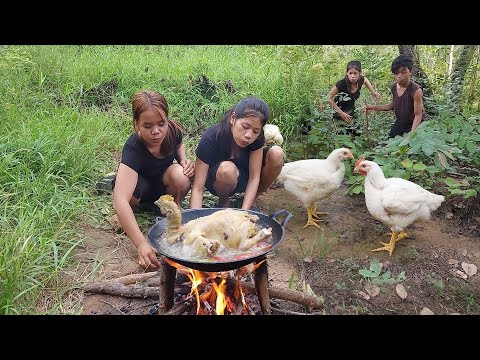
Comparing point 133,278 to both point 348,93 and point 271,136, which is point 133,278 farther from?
point 348,93

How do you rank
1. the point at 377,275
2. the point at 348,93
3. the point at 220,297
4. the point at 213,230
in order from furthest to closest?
the point at 348,93 < the point at 377,275 < the point at 220,297 < the point at 213,230

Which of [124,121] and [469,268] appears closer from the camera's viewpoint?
[469,268]

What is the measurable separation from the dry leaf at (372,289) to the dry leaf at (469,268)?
90 centimetres

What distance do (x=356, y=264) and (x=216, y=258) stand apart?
176cm

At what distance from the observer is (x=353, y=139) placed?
18.1ft

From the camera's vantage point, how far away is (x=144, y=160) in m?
3.46

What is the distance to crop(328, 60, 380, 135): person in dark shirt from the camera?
542 centimetres

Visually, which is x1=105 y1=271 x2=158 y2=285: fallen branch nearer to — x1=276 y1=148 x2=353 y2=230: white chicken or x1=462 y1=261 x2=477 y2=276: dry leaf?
x1=276 y1=148 x2=353 y2=230: white chicken

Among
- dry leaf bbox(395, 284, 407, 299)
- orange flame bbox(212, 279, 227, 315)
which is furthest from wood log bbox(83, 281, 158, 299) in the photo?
dry leaf bbox(395, 284, 407, 299)

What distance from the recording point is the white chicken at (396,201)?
12.1ft

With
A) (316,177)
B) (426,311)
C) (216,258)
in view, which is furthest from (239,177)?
(426,311)

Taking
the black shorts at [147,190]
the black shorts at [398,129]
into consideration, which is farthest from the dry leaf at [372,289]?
the black shorts at [398,129]

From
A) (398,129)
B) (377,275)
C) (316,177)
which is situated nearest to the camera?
(377,275)

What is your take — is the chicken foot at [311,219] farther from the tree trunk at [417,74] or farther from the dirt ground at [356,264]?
the tree trunk at [417,74]
